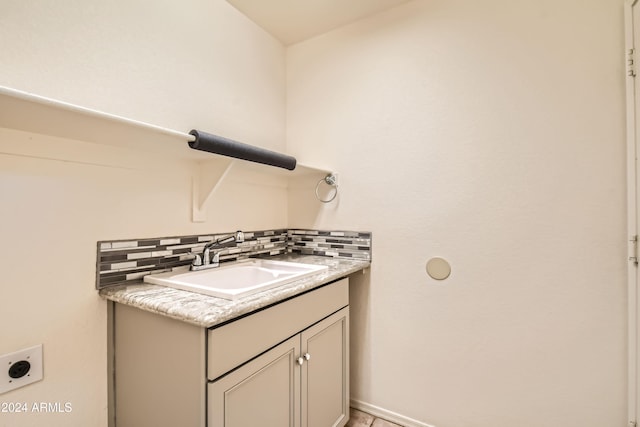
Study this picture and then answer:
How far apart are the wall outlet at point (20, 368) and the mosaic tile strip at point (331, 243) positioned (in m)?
1.30

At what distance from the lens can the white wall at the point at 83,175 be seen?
Answer: 886mm

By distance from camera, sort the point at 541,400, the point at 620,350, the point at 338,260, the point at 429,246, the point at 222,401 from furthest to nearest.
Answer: the point at 338,260 < the point at 429,246 < the point at 541,400 < the point at 620,350 < the point at 222,401

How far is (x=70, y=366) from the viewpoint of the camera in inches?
39.0

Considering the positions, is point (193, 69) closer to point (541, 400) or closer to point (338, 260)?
point (338, 260)

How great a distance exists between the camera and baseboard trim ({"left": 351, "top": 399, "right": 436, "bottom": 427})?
1534mm

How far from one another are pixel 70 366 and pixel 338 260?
124 centimetres

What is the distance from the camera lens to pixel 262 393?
0.98 meters

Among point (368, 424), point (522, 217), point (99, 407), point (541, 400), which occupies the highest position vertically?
point (522, 217)

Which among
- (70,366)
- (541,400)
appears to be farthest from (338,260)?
(70,366)

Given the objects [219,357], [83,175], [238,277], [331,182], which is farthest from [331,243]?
[83,175]

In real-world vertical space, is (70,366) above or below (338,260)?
below

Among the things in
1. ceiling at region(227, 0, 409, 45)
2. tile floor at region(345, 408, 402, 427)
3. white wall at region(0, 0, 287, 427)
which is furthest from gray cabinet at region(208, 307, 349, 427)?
ceiling at region(227, 0, 409, 45)

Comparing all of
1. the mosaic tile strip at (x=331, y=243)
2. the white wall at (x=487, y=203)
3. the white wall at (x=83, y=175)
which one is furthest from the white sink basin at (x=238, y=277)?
the white wall at (x=487, y=203)

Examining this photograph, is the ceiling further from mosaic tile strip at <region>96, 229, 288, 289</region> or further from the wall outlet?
the wall outlet
